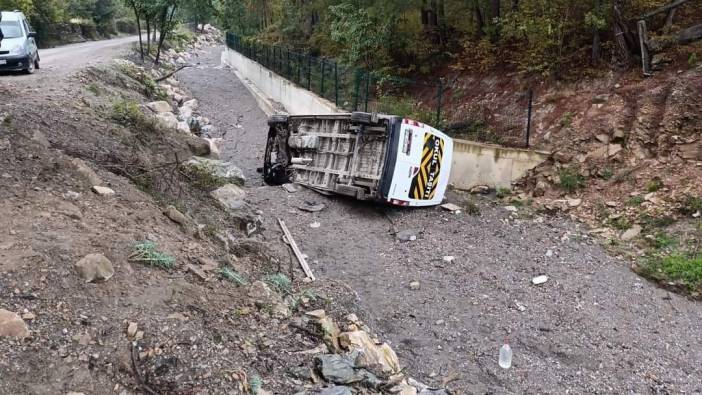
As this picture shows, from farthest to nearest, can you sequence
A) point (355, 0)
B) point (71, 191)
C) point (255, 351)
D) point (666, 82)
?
point (355, 0) < point (666, 82) < point (71, 191) < point (255, 351)

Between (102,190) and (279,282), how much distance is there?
235 cm

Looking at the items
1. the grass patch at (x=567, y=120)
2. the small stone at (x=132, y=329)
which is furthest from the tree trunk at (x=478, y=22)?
the small stone at (x=132, y=329)

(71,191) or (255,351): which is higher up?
(71,191)

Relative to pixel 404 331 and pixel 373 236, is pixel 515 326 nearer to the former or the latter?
pixel 404 331

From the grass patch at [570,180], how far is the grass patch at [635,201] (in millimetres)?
1056

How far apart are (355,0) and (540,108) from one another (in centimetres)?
737

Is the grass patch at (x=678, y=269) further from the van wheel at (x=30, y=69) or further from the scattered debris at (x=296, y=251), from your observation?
the van wheel at (x=30, y=69)

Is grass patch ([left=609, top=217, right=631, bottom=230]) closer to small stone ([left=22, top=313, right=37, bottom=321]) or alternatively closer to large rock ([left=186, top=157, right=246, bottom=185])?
large rock ([left=186, top=157, right=246, bottom=185])

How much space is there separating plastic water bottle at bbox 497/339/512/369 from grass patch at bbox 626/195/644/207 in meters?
4.82

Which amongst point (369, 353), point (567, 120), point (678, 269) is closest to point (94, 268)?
point (369, 353)

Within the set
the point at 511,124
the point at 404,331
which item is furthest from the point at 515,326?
the point at 511,124

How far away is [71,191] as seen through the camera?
5.69m

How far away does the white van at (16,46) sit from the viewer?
12.4m

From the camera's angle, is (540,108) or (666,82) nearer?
(666,82)
